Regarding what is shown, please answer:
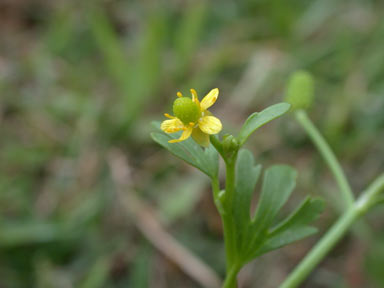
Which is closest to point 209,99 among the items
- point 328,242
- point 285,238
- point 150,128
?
point 285,238

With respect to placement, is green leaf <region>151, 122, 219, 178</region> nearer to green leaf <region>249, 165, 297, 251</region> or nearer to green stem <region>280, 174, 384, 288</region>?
green leaf <region>249, 165, 297, 251</region>

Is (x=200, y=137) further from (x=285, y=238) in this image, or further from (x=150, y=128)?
(x=150, y=128)

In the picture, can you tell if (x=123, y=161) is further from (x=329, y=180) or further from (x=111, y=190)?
(x=329, y=180)

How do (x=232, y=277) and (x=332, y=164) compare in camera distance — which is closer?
(x=232, y=277)

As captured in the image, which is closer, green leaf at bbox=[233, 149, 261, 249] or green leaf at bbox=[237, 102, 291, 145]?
green leaf at bbox=[237, 102, 291, 145]

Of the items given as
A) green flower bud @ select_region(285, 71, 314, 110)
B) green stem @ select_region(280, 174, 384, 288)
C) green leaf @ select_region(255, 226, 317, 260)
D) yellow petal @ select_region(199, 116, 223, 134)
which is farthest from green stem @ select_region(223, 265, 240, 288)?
green flower bud @ select_region(285, 71, 314, 110)
